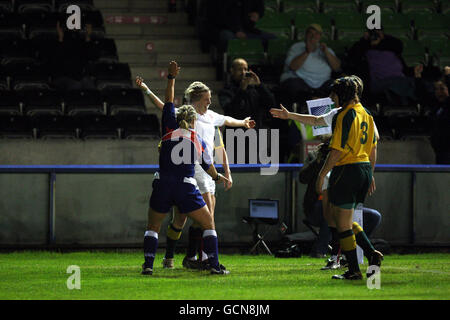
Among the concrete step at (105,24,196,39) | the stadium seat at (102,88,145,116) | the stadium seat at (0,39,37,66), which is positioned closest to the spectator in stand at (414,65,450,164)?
the stadium seat at (102,88,145,116)

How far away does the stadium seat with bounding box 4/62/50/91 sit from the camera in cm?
1598

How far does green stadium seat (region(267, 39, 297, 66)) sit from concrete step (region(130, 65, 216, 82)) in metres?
1.21

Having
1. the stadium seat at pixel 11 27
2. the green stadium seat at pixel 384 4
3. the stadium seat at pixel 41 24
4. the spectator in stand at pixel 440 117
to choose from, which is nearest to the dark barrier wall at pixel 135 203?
the spectator in stand at pixel 440 117

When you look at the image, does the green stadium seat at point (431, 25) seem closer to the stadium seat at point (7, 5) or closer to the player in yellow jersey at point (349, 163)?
the stadium seat at point (7, 5)

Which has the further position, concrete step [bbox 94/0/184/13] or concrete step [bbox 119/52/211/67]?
concrete step [bbox 94/0/184/13]

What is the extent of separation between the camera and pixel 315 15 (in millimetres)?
18609

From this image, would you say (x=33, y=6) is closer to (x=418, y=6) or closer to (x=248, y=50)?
(x=248, y=50)

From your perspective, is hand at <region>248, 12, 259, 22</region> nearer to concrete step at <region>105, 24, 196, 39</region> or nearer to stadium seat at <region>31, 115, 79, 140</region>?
concrete step at <region>105, 24, 196, 39</region>

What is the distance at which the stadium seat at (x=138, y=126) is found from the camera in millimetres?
A: 14727

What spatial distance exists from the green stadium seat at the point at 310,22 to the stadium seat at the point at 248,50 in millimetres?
1435

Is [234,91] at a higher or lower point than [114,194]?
higher

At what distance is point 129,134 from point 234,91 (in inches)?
82.8
